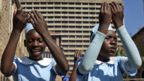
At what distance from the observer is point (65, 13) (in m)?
106

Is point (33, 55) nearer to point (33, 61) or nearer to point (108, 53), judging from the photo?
point (33, 61)

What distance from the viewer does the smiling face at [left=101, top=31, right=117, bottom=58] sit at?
3.67 m

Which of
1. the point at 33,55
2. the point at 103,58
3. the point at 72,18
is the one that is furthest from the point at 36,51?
the point at 72,18

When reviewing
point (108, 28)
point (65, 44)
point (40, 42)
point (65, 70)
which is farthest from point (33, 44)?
point (65, 44)

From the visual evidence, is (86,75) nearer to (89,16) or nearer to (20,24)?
(20,24)

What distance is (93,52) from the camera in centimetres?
344

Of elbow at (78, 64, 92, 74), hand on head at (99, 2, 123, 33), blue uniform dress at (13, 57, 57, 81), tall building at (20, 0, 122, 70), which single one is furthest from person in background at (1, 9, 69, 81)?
tall building at (20, 0, 122, 70)

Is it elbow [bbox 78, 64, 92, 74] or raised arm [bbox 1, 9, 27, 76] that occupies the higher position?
raised arm [bbox 1, 9, 27, 76]

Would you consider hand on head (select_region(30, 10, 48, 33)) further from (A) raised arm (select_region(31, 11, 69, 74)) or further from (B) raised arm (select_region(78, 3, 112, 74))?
(B) raised arm (select_region(78, 3, 112, 74))

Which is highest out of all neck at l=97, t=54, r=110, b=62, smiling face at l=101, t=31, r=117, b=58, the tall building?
smiling face at l=101, t=31, r=117, b=58

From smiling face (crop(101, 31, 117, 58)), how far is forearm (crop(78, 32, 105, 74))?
0.22 m

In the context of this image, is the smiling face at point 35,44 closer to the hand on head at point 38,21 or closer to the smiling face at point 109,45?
the hand on head at point 38,21

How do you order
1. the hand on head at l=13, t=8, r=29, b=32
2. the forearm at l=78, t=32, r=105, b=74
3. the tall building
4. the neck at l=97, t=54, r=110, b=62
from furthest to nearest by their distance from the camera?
1. the tall building
2. the neck at l=97, t=54, r=110, b=62
3. the hand on head at l=13, t=8, r=29, b=32
4. the forearm at l=78, t=32, r=105, b=74

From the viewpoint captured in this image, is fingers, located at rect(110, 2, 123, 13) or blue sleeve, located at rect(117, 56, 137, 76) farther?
blue sleeve, located at rect(117, 56, 137, 76)
